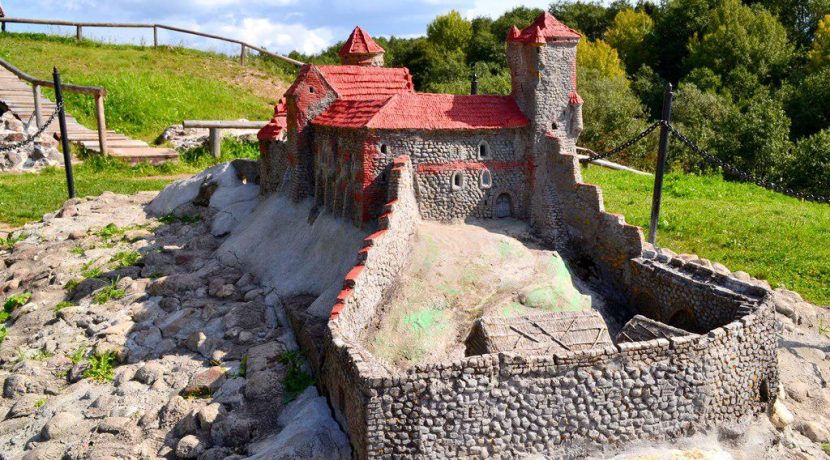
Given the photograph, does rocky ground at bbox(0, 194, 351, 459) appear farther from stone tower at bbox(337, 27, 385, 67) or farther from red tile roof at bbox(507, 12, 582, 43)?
red tile roof at bbox(507, 12, 582, 43)

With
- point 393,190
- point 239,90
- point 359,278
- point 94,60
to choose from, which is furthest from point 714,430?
point 94,60

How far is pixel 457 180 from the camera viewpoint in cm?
1594

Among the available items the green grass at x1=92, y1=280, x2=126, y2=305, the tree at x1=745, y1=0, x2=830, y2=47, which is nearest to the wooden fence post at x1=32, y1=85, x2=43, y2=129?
the green grass at x1=92, y1=280, x2=126, y2=305

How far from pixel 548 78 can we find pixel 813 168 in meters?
19.2

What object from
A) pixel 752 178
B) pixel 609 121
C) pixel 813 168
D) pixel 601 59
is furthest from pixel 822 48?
pixel 752 178

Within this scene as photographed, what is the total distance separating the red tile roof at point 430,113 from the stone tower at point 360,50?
11.7ft

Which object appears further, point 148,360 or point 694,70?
point 694,70

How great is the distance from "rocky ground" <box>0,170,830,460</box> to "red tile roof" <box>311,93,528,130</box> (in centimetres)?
423

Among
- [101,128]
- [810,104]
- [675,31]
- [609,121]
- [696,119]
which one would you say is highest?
[675,31]

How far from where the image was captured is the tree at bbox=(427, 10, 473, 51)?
198 feet

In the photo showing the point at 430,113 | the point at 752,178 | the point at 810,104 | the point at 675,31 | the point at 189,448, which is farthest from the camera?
the point at 675,31

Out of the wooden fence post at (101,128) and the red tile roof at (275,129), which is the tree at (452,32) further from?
the red tile roof at (275,129)

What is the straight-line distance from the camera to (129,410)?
40.9 feet

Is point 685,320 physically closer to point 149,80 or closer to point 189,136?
point 189,136
